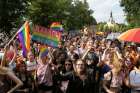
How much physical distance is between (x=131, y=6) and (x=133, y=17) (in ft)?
5.49

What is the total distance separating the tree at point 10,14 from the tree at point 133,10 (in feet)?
54.8

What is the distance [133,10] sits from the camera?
170 feet

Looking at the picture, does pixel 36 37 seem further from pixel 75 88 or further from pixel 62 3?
pixel 62 3

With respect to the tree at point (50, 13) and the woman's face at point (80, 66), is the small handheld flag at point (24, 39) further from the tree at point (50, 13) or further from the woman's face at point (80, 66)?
the tree at point (50, 13)

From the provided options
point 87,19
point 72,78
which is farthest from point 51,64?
point 87,19

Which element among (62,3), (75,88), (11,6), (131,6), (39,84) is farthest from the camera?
(62,3)

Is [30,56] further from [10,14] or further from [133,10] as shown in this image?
[133,10]

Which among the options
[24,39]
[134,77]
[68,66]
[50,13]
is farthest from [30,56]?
[50,13]

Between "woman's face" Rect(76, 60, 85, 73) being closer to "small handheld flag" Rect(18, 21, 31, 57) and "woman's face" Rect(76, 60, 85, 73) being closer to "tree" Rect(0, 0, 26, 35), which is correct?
"small handheld flag" Rect(18, 21, 31, 57)

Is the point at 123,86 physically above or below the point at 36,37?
below

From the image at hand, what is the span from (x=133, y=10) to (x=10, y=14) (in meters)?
18.2

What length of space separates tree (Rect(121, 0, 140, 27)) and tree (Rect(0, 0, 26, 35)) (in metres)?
16.7

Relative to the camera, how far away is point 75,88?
31.8 ft

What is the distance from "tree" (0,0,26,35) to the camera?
119ft
